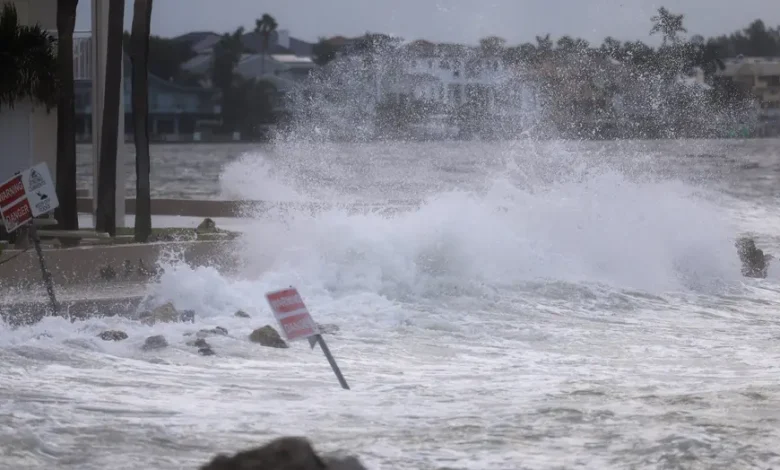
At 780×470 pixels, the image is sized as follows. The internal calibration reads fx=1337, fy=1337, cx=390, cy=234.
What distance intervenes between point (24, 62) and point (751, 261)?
12167 mm

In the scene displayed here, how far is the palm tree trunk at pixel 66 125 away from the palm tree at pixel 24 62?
1.16 meters

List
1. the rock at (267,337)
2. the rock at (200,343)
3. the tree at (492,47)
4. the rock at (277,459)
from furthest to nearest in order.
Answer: the tree at (492,47)
the rock at (267,337)
the rock at (200,343)
the rock at (277,459)

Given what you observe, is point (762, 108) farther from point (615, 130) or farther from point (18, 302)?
point (18, 302)

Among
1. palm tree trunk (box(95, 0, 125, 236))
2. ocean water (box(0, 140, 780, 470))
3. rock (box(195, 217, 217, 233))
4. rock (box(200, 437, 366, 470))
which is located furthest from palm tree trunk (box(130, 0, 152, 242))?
rock (box(200, 437, 366, 470))

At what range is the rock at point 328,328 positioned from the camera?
14.1m

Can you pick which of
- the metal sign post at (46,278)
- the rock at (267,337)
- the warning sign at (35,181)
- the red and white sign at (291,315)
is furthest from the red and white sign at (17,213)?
the red and white sign at (291,315)

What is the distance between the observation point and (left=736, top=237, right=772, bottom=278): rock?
22109mm

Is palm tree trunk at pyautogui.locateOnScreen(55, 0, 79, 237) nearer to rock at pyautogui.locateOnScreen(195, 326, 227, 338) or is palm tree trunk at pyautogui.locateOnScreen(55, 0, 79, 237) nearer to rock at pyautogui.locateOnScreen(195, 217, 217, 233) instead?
rock at pyautogui.locateOnScreen(195, 217, 217, 233)

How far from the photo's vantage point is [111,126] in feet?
61.7

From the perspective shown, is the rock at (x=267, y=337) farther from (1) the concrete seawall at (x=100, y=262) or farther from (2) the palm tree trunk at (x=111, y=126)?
(2) the palm tree trunk at (x=111, y=126)

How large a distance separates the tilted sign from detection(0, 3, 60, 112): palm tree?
699 cm

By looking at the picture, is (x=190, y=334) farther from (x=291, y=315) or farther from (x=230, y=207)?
(x=230, y=207)

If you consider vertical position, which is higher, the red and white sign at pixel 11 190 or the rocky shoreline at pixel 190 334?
the red and white sign at pixel 11 190

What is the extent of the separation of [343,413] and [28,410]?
2.20 m
